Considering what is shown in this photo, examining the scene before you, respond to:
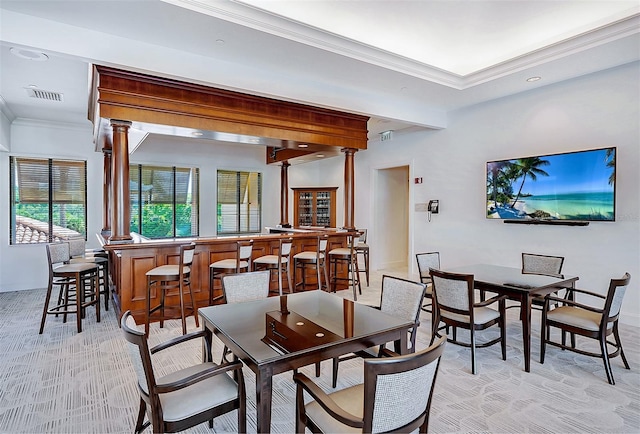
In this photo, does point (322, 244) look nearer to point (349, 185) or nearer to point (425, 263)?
point (349, 185)

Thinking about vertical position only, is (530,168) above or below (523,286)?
above

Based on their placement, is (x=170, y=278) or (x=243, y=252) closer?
(x=170, y=278)

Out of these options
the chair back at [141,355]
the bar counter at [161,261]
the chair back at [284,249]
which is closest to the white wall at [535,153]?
the bar counter at [161,261]

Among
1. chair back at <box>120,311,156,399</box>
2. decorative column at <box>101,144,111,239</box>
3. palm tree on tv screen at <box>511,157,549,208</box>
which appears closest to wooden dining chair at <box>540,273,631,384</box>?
palm tree on tv screen at <box>511,157,549,208</box>

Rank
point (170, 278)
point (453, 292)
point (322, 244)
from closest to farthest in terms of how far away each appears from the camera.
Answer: point (453, 292) < point (170, 278) < point (322, 244)

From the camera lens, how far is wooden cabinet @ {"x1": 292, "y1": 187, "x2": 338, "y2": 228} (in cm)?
876

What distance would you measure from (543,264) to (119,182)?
505cm

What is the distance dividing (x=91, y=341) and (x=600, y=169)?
20.1 ft

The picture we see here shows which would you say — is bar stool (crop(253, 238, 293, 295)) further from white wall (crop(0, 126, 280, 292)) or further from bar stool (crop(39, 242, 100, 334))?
white wall (crop(0, 126, 280, 292))

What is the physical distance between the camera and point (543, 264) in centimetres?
399

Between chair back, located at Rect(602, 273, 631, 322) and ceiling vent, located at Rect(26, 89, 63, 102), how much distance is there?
265 inches

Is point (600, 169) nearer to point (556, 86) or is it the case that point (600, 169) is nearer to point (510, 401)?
point (556, 86)

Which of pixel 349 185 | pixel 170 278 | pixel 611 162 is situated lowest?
pixel 170 278

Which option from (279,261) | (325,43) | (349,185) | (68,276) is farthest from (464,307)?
(68,276)
